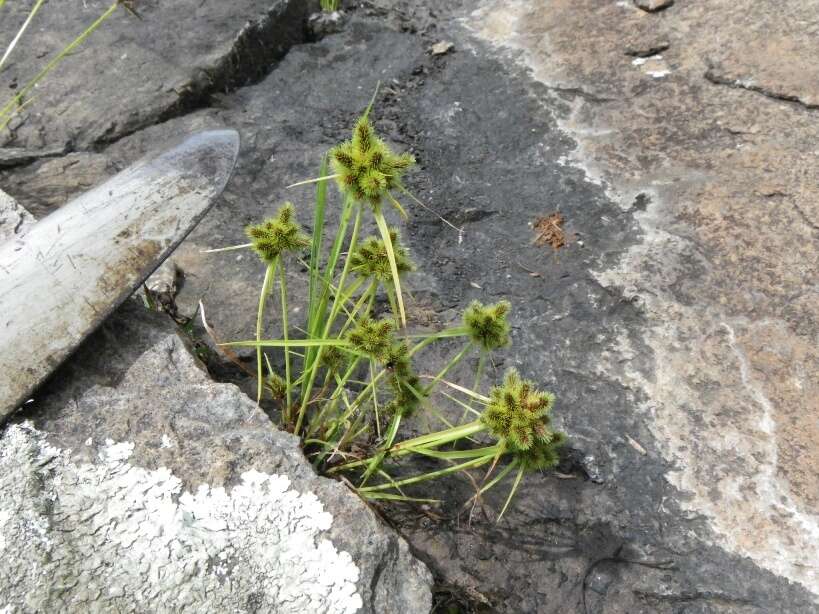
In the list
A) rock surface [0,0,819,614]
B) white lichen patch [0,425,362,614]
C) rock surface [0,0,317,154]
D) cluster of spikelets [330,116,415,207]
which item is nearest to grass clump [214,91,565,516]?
cluster of spikelets [330,116,415,207]

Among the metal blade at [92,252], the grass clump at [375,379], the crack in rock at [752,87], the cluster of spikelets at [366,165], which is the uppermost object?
the cluster of spikelets at [366,165]

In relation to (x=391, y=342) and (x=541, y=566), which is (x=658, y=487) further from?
(x=391, y=342)

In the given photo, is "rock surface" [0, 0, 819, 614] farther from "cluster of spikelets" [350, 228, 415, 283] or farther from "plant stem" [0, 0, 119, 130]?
"cluster of spikelets" [350, 228, 415, 283]

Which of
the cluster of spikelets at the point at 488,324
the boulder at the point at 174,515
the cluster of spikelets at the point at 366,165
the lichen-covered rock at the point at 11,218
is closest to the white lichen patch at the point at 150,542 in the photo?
the boulder at the point at 174,515

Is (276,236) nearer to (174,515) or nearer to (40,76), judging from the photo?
(174,515)

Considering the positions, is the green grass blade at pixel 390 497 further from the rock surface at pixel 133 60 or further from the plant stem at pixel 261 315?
the rock surface at pixel 133 60

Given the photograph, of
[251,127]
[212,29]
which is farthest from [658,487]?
[212,29]
